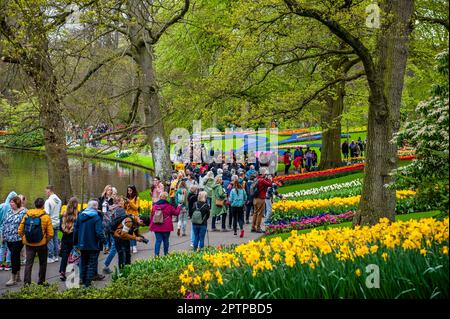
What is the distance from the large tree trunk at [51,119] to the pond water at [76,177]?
762 cm

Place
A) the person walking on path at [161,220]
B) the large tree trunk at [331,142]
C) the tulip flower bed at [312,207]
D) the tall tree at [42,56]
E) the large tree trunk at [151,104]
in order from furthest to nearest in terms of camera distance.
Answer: the large tree trunk at [331,142] → the large tree trunk at [151,104] → the tulip flower bed at [312,207] → the tall tree at [42,56] → the person walking on path at [161,220]

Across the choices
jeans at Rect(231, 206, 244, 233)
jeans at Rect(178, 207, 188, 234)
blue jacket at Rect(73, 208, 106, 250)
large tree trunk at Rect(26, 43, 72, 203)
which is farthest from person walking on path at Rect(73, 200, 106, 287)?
large tree trunk at Rect(26, 43, 72, 203)

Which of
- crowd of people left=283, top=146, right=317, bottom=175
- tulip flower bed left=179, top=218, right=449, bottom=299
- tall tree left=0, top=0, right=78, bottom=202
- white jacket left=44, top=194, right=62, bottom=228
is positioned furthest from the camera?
crowd of people left=283, top=146, right=317, bottom=175

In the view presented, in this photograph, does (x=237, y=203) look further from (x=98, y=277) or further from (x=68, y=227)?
(x=68, y=227)

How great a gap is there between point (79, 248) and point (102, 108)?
27.7ft

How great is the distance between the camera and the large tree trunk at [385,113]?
431 inches

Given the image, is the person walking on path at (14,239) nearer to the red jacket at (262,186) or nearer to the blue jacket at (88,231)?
the blue jacket at (88,231)

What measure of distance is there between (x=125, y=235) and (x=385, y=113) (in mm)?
5401

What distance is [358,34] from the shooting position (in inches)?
520

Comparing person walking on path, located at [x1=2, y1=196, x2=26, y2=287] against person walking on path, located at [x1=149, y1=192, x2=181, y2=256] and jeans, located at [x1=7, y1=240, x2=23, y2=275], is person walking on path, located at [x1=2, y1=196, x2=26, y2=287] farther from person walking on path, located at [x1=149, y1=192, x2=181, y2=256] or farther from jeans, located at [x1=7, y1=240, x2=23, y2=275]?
person walking on path, located at [x1=149, y1=192, x2=181, y2=256]

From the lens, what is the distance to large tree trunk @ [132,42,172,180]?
2153 centimetres

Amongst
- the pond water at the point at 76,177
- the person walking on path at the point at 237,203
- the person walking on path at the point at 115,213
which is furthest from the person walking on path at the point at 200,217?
the pond water at the point at 76,177

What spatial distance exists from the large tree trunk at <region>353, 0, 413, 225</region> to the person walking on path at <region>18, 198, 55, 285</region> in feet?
19.3

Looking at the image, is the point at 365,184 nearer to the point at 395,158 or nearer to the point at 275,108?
the point at 395,158
